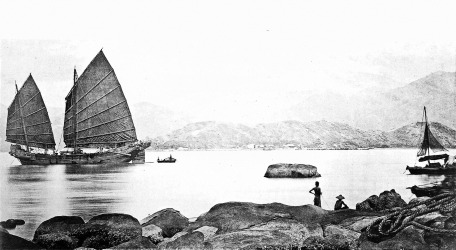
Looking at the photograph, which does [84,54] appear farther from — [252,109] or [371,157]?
[371,157]

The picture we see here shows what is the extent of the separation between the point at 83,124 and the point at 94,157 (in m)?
0.50

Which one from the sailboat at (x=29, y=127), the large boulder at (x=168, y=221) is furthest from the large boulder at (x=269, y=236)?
the sailboat at (x=29, y=127)

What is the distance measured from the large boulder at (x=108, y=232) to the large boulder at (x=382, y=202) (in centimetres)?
270

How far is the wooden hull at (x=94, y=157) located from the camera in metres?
8.38

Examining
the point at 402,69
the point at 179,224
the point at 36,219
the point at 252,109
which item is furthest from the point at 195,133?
the point at 402,69

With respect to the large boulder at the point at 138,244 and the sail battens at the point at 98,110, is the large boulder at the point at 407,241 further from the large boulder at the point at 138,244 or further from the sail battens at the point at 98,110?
the sail battens at the point at 98,110

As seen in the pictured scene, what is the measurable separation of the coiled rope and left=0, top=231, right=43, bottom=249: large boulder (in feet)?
12.4

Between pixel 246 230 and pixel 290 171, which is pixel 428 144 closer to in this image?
pixel 290 171

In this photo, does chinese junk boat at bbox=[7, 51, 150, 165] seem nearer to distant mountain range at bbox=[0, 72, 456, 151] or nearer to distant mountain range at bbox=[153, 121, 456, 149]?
distant mountain range at bbox=[0, 72, 456, 151]

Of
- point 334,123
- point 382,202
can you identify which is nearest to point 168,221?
point 334,123

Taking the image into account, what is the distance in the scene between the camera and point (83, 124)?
867 cm

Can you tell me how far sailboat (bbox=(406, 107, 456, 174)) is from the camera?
26.1ft

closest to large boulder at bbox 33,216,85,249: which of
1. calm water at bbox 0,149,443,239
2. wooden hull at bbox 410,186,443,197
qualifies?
calm water at bbox 0,149,443,239

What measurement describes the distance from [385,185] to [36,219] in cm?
426
